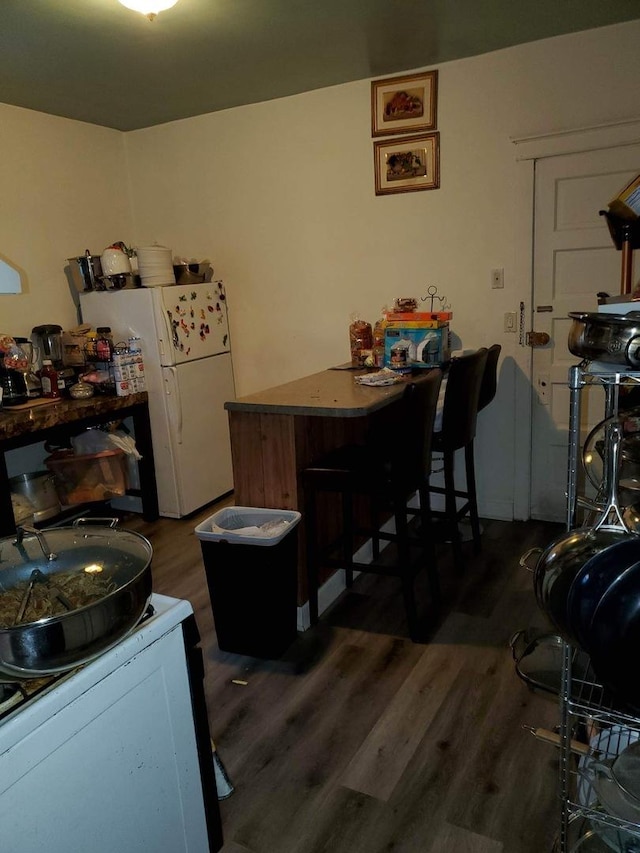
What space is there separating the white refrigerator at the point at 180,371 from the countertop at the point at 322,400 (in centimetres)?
113

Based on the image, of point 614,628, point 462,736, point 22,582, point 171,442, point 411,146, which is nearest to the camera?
point 614,628

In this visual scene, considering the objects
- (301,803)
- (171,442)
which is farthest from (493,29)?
(301,803)

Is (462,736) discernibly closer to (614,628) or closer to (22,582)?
(614,628)

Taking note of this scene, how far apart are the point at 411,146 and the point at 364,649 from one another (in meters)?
2.70

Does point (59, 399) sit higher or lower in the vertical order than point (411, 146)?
lower

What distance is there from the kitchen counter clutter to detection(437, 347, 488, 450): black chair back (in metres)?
1.92

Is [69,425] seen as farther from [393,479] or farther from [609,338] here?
[609,338]

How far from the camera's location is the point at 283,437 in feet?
7.88

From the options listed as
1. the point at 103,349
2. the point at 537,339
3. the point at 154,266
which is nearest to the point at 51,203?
the point at 154,266

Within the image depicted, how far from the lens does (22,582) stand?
42.8 inches

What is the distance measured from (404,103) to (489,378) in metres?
1.62

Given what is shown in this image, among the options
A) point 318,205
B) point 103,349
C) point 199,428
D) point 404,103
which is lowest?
point 199,428

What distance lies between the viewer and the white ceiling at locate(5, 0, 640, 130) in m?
2.50

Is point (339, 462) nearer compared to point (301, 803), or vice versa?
point (301, 803)
